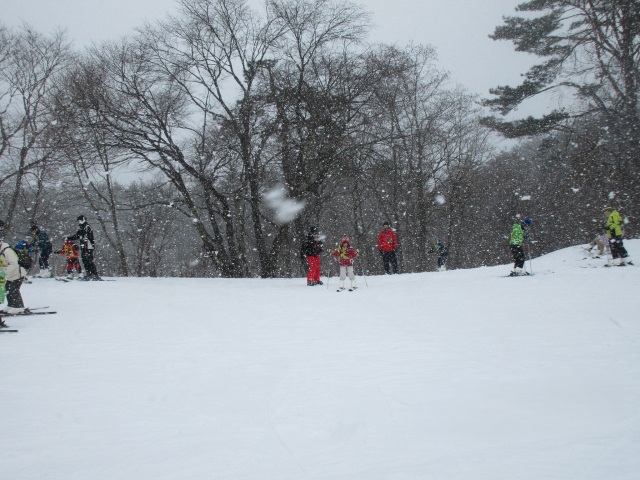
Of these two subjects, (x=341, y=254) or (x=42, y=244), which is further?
(x=42, y=244)

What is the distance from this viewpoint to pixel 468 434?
3285 mm

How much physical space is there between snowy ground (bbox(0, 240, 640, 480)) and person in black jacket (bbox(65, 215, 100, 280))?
6.13 metres

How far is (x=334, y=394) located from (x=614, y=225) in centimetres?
1151

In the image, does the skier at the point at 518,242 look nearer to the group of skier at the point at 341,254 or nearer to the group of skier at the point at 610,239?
the group of skier at the point at 610,239

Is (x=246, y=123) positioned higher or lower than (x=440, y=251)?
higher

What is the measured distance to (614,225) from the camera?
11.8 m

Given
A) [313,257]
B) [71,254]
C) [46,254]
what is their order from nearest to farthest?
[313,257] → [71,254] → [46,254]

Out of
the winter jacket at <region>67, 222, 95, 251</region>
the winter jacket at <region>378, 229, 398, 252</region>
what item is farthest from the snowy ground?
the winter jacket at <region>378, 229, 398, 252</region>

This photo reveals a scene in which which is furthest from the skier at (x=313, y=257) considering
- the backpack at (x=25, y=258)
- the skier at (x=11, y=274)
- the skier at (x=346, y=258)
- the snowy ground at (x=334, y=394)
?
the backpack at (x=25, y=258)

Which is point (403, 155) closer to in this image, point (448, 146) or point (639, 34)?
point (448, 146)

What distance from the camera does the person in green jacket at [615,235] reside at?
11766 mm

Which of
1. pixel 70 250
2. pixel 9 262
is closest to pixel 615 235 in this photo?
pixel 9 262

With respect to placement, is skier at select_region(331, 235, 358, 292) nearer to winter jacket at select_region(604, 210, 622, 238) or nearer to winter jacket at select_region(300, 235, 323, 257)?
winter jacket at select_region(300, 235, 323, 257)

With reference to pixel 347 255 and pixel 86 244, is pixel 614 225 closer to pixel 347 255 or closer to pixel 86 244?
pixel 347 255
